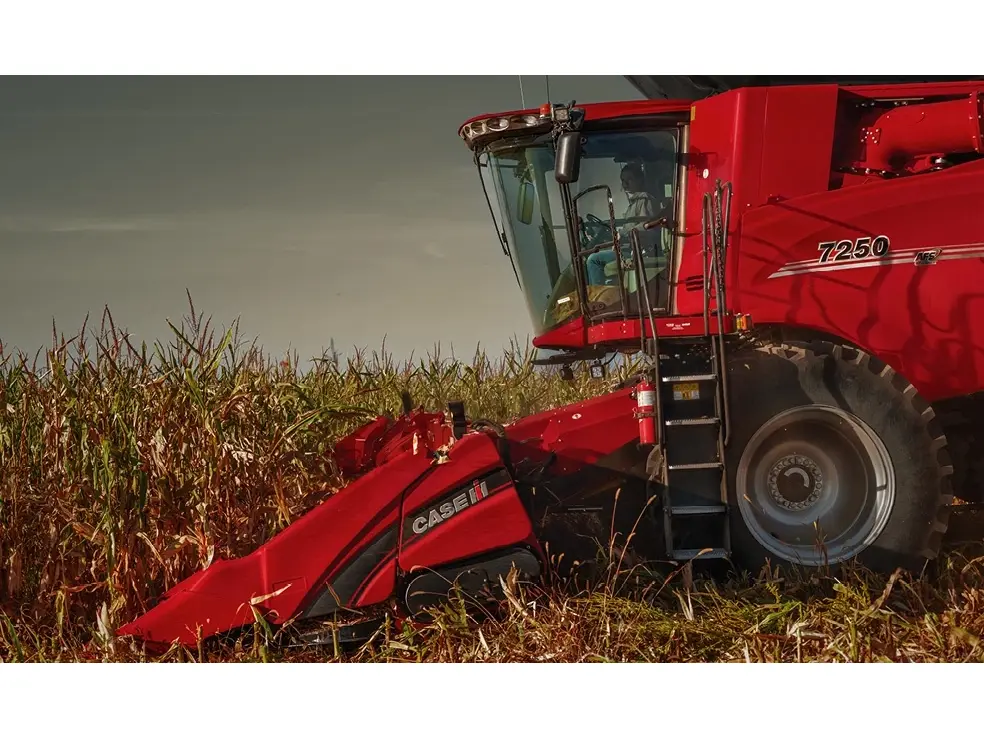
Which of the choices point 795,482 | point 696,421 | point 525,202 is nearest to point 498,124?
point 525,202

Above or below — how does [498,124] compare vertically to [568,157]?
above

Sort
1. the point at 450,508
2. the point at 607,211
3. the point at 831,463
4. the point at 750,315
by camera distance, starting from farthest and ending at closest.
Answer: the point at 607,211, the point at 750,315, the point at 831,463, the point at 450,508

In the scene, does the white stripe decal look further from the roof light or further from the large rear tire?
the roof light

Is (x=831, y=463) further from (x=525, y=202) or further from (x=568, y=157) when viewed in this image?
(x=525, y=202)

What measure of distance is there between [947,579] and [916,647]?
0.85 m

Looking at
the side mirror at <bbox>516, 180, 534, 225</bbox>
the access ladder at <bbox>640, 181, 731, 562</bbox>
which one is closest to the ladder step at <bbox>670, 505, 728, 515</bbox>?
the access ladder at <bbox>640, 181, 731, 562</bbox>

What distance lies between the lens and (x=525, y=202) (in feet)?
17.7

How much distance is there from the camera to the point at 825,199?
500 cm

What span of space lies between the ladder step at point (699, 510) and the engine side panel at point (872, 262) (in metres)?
0.88

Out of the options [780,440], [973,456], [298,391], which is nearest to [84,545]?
[298,391]

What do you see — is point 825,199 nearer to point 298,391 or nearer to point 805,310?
point 805,310

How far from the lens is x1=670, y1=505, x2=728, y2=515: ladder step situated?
183 inches

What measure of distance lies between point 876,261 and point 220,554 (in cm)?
304

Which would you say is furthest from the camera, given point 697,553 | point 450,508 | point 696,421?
point 696,421
